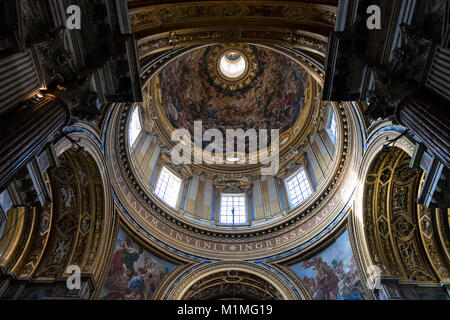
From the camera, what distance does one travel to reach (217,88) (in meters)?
27.1

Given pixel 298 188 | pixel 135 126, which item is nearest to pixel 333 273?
pixel 298 188

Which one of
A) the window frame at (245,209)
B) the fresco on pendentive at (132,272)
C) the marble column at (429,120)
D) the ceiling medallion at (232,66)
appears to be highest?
the ceiling medallion at (232,66)

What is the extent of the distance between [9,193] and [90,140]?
4.37 m

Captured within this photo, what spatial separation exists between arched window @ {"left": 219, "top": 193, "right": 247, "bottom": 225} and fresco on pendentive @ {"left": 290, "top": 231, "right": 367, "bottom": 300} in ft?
17.4

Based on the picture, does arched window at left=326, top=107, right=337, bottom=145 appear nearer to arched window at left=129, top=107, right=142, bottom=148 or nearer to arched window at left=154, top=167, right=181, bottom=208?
arched window at left=154, top=167, right=181, bottom=208

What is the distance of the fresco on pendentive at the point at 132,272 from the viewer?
12695 mm

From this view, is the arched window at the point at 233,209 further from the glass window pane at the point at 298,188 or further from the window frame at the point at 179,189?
the glass window pane at the point at 298,188

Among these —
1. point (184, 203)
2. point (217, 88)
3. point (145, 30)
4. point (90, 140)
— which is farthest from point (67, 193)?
point (217, 88)

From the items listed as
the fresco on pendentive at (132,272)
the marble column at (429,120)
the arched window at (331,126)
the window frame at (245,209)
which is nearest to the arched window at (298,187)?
the window frame at (245,209)

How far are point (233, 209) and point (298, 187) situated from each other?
471 cm

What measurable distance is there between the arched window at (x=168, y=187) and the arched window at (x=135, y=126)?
3364 millimetres

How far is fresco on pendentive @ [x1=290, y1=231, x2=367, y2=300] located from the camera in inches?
507
